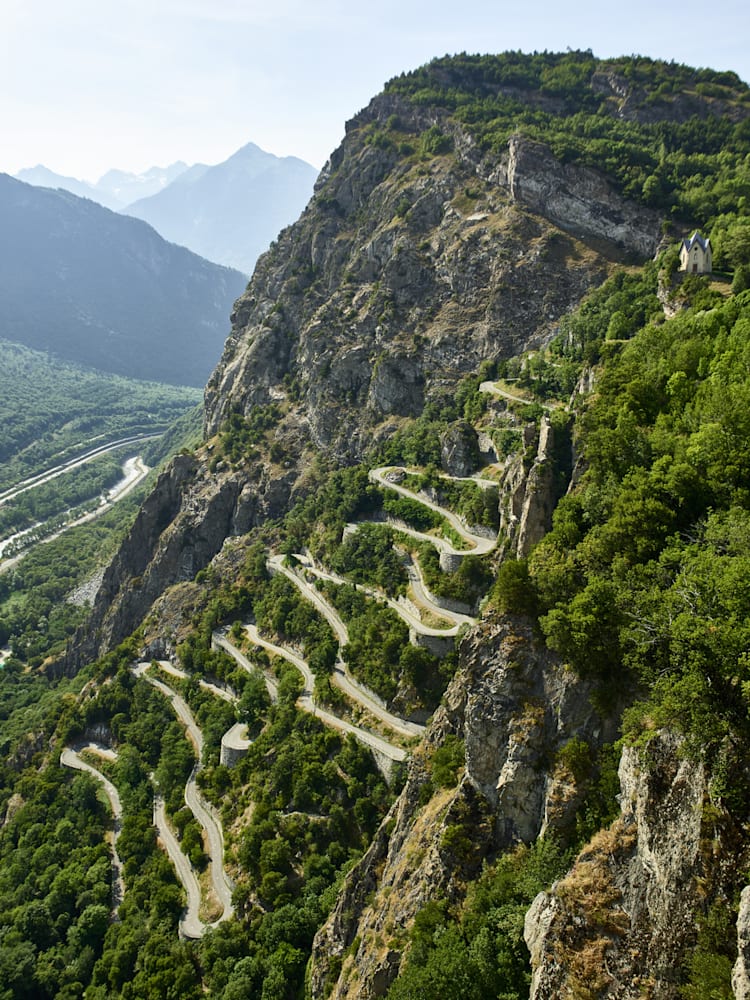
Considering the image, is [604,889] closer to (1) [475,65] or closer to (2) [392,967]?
(2) [392,967]

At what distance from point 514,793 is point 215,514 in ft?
281

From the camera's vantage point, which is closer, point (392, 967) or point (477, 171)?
point (392, 967)

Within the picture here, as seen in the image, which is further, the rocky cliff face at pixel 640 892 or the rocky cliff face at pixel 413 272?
the rocky cliff face at pixel 413 272

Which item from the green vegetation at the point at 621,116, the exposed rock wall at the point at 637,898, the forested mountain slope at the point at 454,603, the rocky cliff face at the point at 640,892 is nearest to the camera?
the rocky cliff face at the point at 640,892

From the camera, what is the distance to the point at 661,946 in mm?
18359

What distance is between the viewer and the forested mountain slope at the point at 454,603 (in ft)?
72.5

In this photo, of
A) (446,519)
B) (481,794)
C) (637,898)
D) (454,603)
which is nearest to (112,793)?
(454,603)

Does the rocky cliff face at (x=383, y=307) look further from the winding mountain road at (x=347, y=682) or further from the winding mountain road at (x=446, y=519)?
the winding mountain road at (x=347, y=682)

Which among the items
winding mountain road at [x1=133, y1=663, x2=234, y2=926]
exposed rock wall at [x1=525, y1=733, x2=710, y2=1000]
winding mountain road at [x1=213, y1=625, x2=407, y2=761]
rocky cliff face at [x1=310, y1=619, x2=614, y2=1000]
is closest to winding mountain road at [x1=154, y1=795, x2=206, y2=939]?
winding mountain road at [x1=133, y1=663, x2=234, y2=926]

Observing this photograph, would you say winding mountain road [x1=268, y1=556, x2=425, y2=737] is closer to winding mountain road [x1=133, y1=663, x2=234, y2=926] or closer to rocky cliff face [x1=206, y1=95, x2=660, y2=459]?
winding mountain road [x1=133, y1=663, x2=234, y2=926]

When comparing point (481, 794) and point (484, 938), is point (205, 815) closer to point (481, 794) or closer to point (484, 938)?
point (481, 794)

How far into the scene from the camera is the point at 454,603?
180 feet

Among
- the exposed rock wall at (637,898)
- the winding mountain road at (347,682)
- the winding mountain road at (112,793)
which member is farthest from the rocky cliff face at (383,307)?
the exposed rock wall at (637,898)

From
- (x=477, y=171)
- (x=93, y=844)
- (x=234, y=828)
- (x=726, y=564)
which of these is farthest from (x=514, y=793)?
(x=477, y=171)
